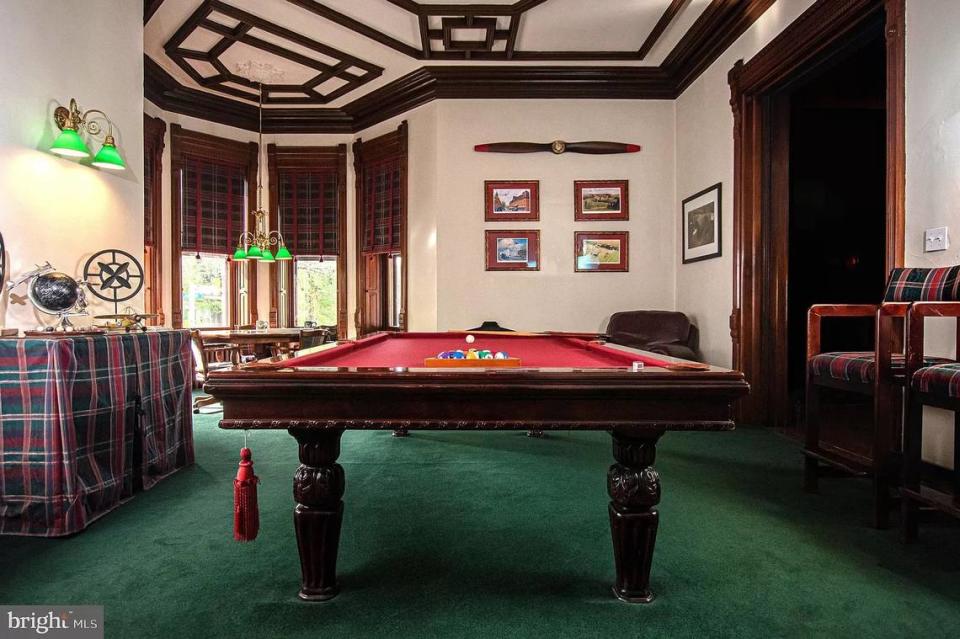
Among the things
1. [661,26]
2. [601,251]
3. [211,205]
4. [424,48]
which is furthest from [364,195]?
[661,26]

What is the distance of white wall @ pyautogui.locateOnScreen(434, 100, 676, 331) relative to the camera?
6.15m

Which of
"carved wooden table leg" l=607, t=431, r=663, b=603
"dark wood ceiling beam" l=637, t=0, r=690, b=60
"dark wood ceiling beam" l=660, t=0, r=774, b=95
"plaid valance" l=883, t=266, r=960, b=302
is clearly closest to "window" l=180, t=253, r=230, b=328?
"dark wood ceiling beam" l=637, t=0, r=690, b=60

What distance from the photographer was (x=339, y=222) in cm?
761

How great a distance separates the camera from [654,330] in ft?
18.5

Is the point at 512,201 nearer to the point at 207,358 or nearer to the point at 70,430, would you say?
the point at 207,358

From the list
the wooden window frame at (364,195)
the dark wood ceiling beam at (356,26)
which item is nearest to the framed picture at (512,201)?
the wooden window frame at (364,195)

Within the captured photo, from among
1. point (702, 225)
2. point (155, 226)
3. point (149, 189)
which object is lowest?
point (702, 225)

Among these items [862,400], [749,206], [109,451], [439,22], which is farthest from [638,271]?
Answer: [109,451]

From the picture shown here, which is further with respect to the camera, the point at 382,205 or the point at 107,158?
the point at 382,205

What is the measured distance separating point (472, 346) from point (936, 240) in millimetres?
2535

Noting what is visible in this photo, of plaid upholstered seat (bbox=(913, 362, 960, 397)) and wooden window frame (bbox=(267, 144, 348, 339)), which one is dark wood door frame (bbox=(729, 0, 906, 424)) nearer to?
plaid upholstered seat (bbox=(913, 362, 960, 397))

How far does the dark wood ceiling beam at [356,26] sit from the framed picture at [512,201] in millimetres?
1653

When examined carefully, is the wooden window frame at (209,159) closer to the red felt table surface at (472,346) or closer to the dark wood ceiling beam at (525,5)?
the dark wood ceiling beam at (525,5)

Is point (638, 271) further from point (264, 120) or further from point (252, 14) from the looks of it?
point (264, 120)
